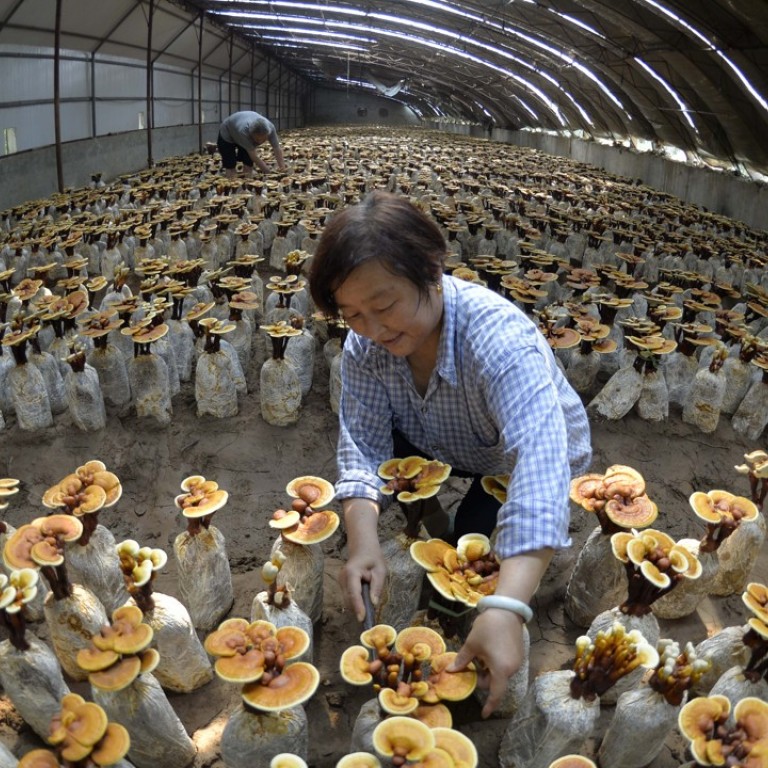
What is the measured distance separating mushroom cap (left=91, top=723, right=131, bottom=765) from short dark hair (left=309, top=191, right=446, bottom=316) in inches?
45.6

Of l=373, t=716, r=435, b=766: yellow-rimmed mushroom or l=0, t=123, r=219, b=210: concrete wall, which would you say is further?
l=0, t=123, r=219, b=210: concrete wall

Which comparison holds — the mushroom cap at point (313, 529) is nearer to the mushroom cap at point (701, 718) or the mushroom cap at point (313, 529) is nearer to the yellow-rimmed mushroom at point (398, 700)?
the yellow-rimmed mushroom at point (398, 700)

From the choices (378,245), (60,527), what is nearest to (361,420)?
(378,245)

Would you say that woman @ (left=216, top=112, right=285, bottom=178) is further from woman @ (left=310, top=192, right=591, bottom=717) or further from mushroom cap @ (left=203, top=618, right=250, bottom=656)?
mushroom cap @ (left=203, top=618, right=250, bottom=656)

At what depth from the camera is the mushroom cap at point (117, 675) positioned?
144 cm

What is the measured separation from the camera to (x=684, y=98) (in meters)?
12.1

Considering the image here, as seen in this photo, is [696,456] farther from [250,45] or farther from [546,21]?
[250,45]

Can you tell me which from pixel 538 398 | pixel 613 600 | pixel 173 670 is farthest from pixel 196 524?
pixel 613 600

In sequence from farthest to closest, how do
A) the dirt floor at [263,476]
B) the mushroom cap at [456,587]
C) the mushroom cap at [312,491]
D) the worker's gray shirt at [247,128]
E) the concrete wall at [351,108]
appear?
the concrete wall at [351,108] → the worker's gray shirt at [247,128] → the dirt floor at [263,476] → the mushroom cap at [312,491] → the mushroom cap at [456,587]

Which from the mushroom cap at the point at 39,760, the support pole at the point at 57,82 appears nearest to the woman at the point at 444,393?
the mushroom cap at the point at 39,760

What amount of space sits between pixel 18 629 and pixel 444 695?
1.17m

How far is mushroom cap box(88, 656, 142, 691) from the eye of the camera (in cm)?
144

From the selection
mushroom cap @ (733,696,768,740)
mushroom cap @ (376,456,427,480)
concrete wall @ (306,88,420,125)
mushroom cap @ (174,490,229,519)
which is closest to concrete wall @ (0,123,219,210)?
mushroom cap @ (174,490,229,519)

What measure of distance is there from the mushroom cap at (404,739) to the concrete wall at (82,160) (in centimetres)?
1086
